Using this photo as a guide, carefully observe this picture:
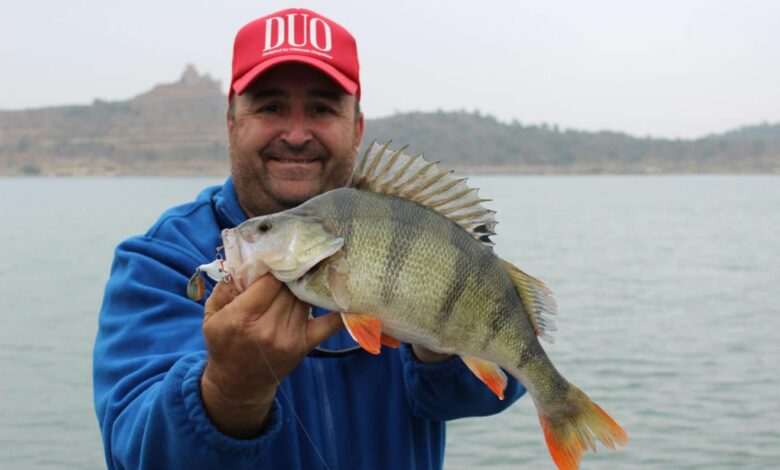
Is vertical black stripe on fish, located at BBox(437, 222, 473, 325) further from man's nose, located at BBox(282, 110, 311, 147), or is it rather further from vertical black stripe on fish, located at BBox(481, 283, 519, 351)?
man's nose, located at BBox(282, 110, 311, 147)

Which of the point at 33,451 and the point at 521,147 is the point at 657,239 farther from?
the point at 521,147

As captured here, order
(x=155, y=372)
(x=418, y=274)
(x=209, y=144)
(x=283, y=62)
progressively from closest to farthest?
(x=418, y=274), (x=155, y=372), (x=283, y=62), (x=209, y=144)

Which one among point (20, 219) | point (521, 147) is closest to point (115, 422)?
point (20, 219)

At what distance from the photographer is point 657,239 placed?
39.8m

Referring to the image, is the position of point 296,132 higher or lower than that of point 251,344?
higher

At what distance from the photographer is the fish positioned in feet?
7.64

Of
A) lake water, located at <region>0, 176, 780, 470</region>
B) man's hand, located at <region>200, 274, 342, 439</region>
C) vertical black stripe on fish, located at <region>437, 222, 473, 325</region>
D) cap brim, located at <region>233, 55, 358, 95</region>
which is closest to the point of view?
man's hand, located at <region>200, 274, 342, 439</region>

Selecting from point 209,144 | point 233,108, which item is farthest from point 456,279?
point 209,144

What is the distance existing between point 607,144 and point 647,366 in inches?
4241

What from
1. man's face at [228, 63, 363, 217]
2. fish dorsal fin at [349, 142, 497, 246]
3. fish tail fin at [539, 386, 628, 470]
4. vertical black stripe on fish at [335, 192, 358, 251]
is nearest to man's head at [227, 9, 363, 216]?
man's face at [228, 63, 363, 217]

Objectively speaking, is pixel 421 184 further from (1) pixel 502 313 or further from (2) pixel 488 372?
(2) pixel 488 372

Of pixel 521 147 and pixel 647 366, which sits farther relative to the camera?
pixel 521 147

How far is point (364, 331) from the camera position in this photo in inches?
91.4

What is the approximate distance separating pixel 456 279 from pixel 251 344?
2.16 feet
